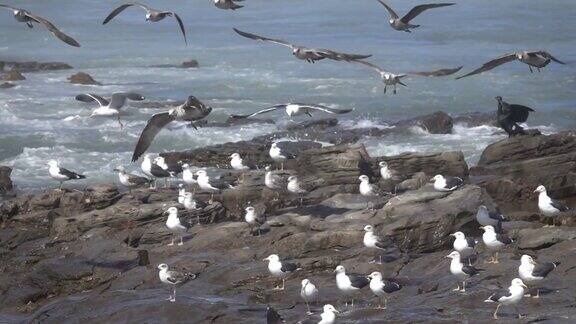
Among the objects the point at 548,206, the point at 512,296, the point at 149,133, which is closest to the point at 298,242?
the point at 149,133

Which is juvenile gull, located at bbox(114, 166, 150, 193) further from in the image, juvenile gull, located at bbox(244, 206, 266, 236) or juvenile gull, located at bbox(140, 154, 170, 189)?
juvenile gull, located at bbox(244, 206, 266, 236)

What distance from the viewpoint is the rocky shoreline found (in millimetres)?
15977

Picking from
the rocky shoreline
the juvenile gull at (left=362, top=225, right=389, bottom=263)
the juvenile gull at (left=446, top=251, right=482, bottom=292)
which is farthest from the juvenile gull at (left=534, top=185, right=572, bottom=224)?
the juvenile gull at (left=446, top=251, right=482, bottom=292)

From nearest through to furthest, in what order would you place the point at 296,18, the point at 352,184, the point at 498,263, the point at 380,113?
1. the point at 498,263
2. the point at 352,184
3. the point at 380,113
4. the point at 296,18

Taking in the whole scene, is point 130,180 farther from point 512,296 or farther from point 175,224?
point 512,296

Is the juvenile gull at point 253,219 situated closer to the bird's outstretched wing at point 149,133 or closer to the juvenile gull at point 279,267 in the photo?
the bird's outstretched wing at point 149,133

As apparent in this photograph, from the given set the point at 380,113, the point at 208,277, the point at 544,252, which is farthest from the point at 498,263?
the point at 380,113

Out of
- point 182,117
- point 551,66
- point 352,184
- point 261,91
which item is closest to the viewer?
point 182,117

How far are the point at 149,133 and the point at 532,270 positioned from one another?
6.59 meters

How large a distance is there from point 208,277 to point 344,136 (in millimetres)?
13347

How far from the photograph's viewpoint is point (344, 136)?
3064 centimetres

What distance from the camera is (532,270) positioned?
50.6 ft

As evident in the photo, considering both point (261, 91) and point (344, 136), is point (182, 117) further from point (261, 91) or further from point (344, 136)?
point (261, 91)

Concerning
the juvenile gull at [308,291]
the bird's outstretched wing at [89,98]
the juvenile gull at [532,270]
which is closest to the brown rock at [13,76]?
the bird's outstretched wing at [89,98]
